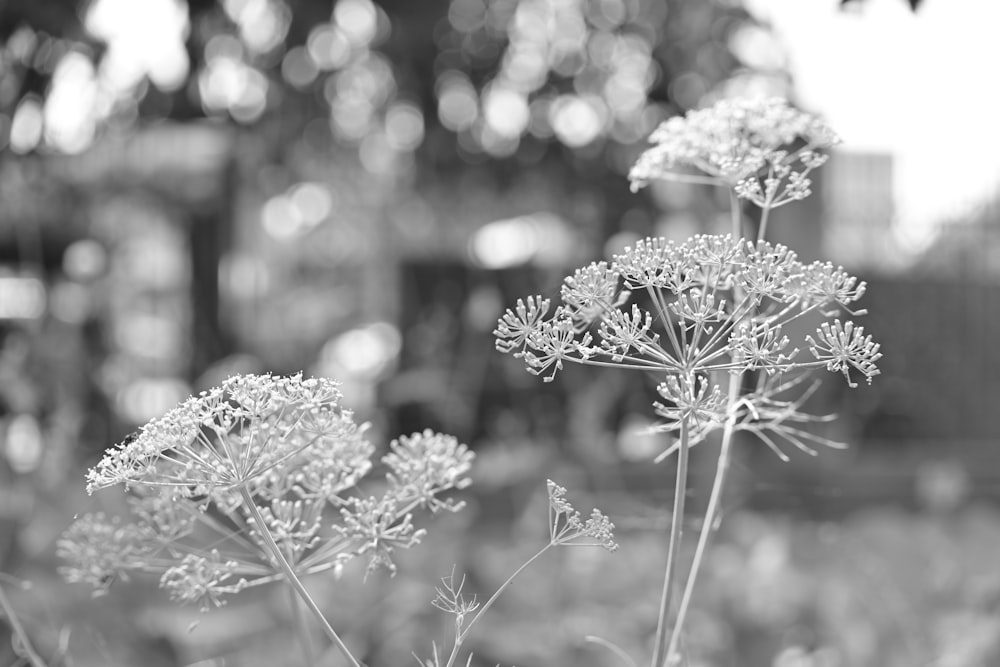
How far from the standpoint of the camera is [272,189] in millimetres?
5293

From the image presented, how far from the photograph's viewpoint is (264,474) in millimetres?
681

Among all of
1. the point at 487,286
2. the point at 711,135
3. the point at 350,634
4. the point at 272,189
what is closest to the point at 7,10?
the point at 350,634

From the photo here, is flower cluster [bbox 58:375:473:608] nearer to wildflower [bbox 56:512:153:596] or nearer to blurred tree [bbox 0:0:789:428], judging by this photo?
wildflower [bbox 56:512:153:596]

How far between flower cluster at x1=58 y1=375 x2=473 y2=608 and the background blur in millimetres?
463

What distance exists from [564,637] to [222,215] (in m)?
3.79

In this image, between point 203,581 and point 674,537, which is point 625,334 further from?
point 203,581

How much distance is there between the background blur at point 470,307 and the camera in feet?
7.16

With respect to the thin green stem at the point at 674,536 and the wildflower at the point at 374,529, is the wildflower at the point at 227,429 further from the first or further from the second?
the thin green stem at the point at 674,536

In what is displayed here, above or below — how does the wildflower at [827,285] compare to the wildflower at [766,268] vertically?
below

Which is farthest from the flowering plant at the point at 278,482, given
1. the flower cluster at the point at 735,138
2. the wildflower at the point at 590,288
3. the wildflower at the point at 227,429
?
the flower cluster at the point at 735,138

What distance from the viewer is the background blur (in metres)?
2.18

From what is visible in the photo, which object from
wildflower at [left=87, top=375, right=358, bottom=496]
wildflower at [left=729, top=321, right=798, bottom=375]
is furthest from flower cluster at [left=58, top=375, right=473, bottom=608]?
wildflower at [left=729, top=321, right=798, bottom=375]

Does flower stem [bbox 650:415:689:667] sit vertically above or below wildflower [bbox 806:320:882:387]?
below

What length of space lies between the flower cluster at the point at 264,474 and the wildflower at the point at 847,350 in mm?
251
